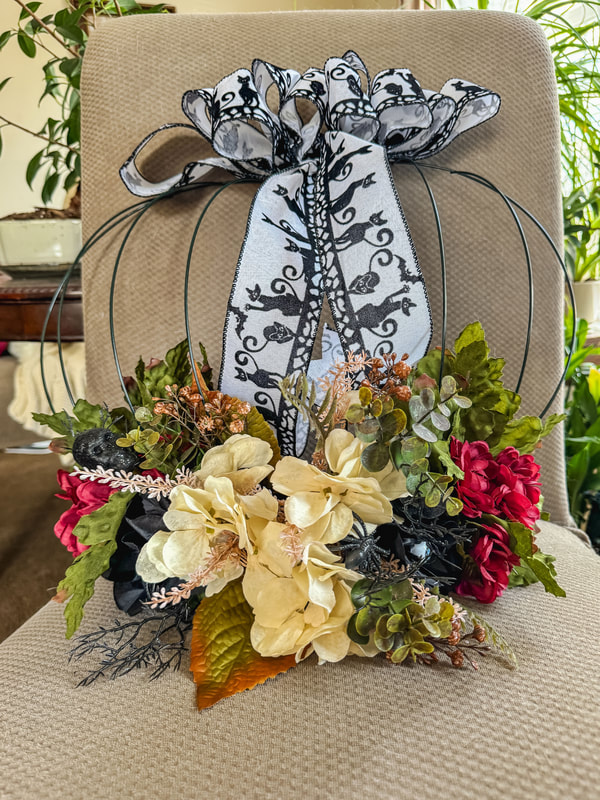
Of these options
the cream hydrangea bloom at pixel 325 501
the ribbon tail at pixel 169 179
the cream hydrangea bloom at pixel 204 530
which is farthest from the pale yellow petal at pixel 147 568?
the ribbon tail at pixel 169 179

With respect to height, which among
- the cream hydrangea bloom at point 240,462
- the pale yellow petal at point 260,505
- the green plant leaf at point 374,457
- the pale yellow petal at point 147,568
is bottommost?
the pale yellow petal at point 147,568

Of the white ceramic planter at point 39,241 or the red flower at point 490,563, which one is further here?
the white ceramic planter at point 39,241

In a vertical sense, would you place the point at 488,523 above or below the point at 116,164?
below

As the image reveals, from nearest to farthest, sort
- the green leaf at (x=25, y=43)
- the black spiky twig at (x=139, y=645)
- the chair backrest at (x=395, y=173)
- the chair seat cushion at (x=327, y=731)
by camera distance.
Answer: the chair seat cushion at (x=327, y=731), the black spiky twig at (x=139, y=645), the chair backrest at (x=395, y=173), the green leaf at (x=25, y=43)

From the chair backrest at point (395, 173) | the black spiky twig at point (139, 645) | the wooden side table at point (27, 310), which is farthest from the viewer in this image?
the wooden side table at point (27, 310)

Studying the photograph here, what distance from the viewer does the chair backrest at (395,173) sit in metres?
0.67

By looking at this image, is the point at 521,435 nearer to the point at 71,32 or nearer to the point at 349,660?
the point at 349,660

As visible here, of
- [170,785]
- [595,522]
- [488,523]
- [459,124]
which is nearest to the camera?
[170,785]

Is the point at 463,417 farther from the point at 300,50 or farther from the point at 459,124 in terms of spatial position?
the point at 300,50

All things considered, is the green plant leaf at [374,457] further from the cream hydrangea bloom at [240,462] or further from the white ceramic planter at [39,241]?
the white ceramic planter at [39,241]

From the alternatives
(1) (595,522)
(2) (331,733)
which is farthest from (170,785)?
(1) (595,522)

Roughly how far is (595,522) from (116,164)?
898 millimetres

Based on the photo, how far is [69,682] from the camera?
1.39 ft

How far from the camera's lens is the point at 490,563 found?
45cm
